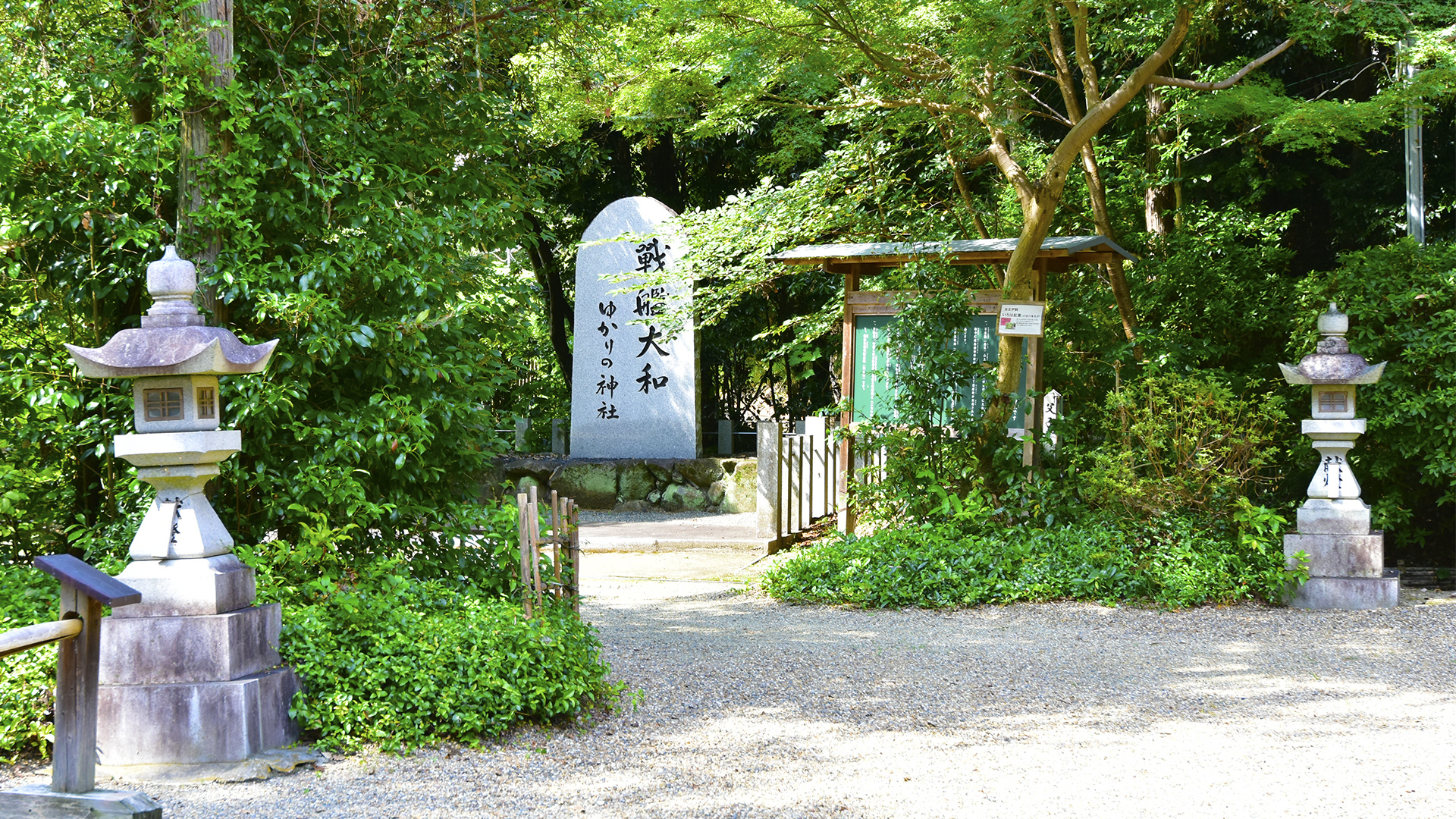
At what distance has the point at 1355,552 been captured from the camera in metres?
7.06

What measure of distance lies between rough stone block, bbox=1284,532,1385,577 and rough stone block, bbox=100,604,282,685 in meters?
6.26

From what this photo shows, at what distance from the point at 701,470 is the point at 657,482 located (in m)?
0.60

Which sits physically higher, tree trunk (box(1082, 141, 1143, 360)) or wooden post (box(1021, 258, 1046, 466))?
tree trunk (box(1082, 141, 1143, 360))

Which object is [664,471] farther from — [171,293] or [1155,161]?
[171,293]

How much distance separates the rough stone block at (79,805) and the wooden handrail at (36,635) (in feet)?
1.32

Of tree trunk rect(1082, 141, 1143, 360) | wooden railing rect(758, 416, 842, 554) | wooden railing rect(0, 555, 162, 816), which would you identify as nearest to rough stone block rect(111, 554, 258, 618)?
wooden railing rect(0, 555, 162, 816)

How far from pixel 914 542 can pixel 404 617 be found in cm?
423

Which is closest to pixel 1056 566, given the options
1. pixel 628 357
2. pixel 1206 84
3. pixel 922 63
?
pixel 1206 84

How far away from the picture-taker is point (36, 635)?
9.85 ft

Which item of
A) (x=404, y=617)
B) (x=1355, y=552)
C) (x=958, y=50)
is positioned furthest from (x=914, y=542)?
(x=404, y=617)

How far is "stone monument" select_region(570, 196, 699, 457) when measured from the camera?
13.2 metres

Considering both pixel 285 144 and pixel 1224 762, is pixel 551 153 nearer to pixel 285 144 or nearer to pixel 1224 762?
pixel 285 144

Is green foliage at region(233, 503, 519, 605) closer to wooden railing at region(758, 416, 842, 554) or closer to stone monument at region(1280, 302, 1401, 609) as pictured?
wooden railing at region(758, 416, 842, 554)

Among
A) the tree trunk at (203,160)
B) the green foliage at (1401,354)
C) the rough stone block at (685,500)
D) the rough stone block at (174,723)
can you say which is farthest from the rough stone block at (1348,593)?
the rough stone block at (685,500)
